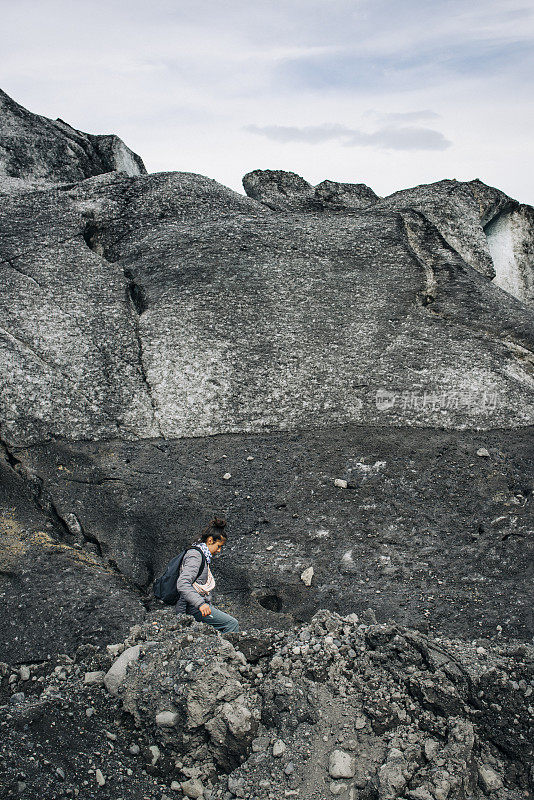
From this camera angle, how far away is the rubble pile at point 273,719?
3.41 meters

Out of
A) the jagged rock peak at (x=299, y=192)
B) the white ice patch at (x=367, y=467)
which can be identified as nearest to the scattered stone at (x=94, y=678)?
the white ice patch at (x=367, y=467)

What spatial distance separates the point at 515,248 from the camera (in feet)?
32.9

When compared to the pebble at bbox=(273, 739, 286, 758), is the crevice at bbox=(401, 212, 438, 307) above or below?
above

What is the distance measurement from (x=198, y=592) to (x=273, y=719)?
103 centimetres

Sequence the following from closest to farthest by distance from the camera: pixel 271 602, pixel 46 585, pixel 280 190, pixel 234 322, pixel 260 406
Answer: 1. pixel 46 585
2. pixel 271 602
3. pixel 260 406
4. pixel 234 322
5. pixel 280 190

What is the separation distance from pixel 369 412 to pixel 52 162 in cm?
711

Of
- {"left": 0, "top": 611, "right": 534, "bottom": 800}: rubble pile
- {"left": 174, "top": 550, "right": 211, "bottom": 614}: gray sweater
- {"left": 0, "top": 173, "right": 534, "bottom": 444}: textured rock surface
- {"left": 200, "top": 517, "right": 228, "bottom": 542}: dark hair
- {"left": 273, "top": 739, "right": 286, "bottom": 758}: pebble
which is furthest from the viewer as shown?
{"left": 0, "top": 173, "right": 534, "bottom": 444}: textured rock surface

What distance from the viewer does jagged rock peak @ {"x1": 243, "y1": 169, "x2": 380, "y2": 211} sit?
902 centimetres

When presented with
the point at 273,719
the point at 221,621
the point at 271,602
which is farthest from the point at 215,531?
the point at 273,719

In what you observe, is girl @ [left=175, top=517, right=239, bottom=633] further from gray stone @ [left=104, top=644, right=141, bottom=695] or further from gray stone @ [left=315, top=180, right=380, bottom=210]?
gray stone @ [left=315, top=180, right=380, bottom=210]

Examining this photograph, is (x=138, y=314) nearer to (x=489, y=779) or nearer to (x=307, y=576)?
(x=307, y=576)

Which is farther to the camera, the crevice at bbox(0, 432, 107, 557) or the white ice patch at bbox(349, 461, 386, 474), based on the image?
the white ice patch at bbox(349, 461, 386, 474)

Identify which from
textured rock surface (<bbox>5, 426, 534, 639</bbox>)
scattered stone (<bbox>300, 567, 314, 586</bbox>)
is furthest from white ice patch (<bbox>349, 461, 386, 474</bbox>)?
scattered stone (<bbox>300, 567, 314, 586</bbox>)

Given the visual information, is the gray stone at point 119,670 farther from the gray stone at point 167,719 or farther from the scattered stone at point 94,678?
the gray stone at point 167,719
